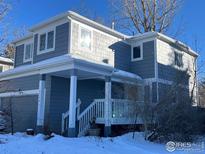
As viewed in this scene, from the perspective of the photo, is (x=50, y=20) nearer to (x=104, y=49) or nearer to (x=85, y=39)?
(x=85, y=39)

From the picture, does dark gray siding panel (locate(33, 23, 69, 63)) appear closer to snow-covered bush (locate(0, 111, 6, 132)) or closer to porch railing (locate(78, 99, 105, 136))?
porch railing (locate(78, 99, 105, 136))

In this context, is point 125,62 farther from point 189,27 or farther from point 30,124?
point 189,27

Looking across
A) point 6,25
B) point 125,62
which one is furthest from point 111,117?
point 6,25

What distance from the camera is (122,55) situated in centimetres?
1812

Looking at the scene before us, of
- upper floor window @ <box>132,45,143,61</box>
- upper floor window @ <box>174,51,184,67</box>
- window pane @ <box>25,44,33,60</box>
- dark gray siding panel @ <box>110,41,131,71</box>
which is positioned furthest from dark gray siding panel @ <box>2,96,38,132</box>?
upper floor window @ <box>174,51,184,67</box>

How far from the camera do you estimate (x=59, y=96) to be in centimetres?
1421

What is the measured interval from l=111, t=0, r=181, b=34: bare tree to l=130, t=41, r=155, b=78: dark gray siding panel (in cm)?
977

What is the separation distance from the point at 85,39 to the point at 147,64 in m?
4.66

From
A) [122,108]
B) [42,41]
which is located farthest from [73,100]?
[42,41]

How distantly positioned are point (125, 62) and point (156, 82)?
2824 mm

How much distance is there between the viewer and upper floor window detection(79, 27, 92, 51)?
15.3m

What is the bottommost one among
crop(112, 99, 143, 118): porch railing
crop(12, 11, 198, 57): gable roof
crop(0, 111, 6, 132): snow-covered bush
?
crop(0, 111, 6, 132): snow-covered bush

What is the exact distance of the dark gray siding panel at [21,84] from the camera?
1523cm

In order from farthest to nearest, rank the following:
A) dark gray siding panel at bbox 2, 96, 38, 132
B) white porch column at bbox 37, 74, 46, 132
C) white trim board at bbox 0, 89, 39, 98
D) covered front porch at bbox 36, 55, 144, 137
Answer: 1. white trim board at bbox 0, 89, 39, 98
2. dark gray siding panel at bbox 2, 96, 38, 132
3. white porch column at bbox 37, 74, 46, 132
4. covered front porch at bbox 36, 55, 144, 137
